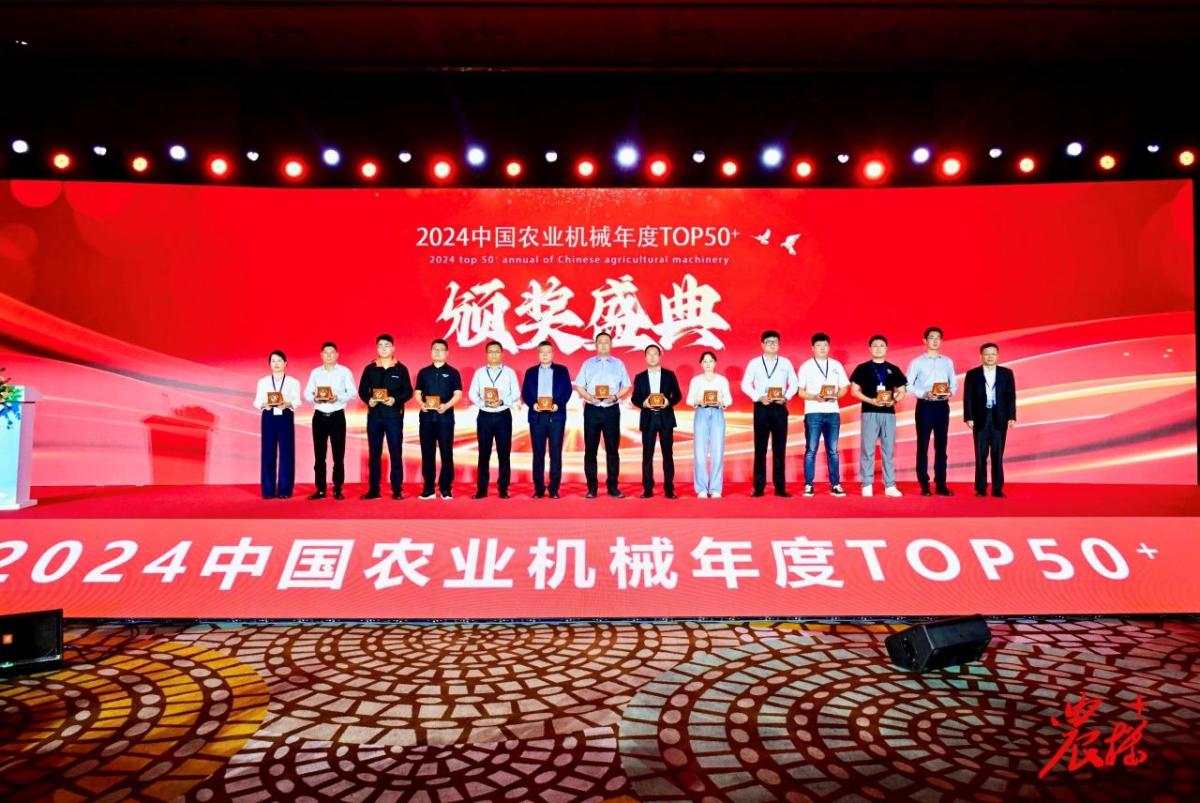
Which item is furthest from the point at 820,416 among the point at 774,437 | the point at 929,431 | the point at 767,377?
the point at 929,431

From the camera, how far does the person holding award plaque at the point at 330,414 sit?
17.8 ft

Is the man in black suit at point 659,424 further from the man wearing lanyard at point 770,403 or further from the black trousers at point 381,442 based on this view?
the black trousers at point 381,442

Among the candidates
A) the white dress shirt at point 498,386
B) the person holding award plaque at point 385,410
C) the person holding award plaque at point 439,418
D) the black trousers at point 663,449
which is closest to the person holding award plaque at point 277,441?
the person holding award plaque at point 385,410

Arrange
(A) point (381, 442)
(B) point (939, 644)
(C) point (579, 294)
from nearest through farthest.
Result: (B) point (939, 644) → (A) point (381, 442) → (C) point (579, 294)

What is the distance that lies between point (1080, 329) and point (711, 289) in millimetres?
3514

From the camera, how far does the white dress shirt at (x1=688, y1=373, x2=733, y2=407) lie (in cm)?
554

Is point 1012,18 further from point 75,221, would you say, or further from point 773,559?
point 75,221

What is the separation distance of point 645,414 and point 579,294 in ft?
5.72

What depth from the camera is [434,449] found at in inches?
215

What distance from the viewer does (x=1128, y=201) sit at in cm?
651

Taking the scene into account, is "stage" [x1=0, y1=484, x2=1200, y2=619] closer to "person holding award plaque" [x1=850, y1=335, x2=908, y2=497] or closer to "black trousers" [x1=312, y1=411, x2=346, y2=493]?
"black trousers" [x1=312, y1=411, x2=346, y2=493]

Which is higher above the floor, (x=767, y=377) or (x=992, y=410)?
(x=767, y=377)

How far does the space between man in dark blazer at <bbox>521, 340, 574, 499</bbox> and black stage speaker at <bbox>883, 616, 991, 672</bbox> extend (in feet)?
10.3

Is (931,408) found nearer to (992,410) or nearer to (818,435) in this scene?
(992,410)
